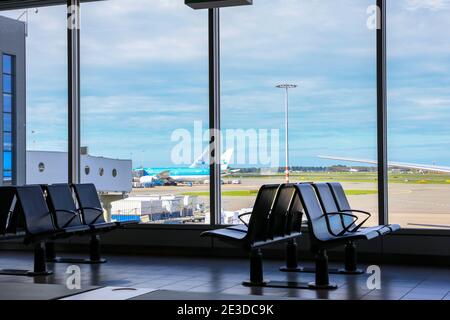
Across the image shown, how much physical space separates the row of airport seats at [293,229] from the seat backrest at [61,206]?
1933 millimetres

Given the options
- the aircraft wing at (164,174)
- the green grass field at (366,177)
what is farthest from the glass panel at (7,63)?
the green grass field at (366,177)

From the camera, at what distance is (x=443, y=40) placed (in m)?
7.02

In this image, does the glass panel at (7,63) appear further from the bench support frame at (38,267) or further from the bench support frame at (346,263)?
the bench support frame at (346,263)

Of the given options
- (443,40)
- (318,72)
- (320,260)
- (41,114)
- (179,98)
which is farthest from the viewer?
(41,114)

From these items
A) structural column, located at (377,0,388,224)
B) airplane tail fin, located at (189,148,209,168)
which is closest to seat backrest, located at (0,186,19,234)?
airplane tail fin, located at (189,148,209,168)

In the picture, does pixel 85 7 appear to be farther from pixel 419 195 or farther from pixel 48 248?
pixel 419 195

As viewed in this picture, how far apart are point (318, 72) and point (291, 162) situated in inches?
44.3

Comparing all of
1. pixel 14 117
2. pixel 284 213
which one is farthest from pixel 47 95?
pixel 284 213

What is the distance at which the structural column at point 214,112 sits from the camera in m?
7.80

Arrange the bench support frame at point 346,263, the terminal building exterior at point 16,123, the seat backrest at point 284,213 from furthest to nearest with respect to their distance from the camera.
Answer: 1. the terminal building exterior at point 16,123
2. the bench support frame at point 346,263
3. the seat backrest at point 284,213

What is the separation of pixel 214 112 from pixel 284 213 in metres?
2.37

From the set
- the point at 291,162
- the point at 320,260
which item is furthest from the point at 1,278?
the point at 291,162

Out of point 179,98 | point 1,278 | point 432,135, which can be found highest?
point 179,98

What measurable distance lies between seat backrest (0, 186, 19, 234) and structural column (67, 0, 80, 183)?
181 centimetres
